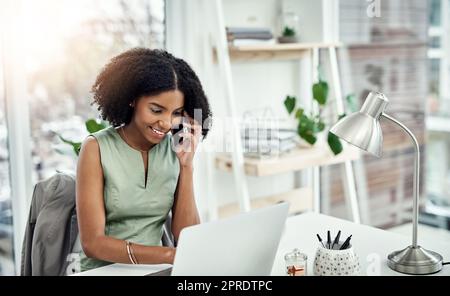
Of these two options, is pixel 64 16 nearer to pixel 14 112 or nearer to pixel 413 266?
pixel 14 112

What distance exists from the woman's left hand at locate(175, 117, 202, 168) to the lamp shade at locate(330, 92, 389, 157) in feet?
1.15

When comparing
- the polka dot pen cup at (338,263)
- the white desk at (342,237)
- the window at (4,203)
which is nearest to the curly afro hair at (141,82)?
the white desk at (342,237)

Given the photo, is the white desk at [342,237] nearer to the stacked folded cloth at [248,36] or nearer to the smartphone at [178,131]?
the smartphone at [178,131]

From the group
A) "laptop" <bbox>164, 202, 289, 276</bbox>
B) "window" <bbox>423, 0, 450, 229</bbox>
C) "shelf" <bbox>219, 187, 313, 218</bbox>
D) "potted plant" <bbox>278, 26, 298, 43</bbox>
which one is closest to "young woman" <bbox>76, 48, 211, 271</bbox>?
"laptop" <bbox>164, 202, 289, 276</bbox>

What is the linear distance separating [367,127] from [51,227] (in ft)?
2.25

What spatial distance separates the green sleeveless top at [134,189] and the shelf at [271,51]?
3.05 ft

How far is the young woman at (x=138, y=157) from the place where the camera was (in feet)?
4.04

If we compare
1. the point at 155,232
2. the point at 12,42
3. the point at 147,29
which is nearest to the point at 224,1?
the point at 147,29

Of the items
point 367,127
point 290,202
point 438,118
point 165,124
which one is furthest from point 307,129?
point 367,127

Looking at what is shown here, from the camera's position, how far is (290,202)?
7.76 feet

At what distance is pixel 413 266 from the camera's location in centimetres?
111

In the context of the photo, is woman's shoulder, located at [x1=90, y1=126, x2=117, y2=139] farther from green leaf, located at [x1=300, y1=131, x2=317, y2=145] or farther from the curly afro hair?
green leaf, located at [x1=300, y1=131, x2=317, y2=145]

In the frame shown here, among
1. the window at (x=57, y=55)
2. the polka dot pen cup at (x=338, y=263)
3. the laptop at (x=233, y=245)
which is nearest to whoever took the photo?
the laptop at (x=233, y=245)

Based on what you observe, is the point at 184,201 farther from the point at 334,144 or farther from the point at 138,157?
the point at 334,144
